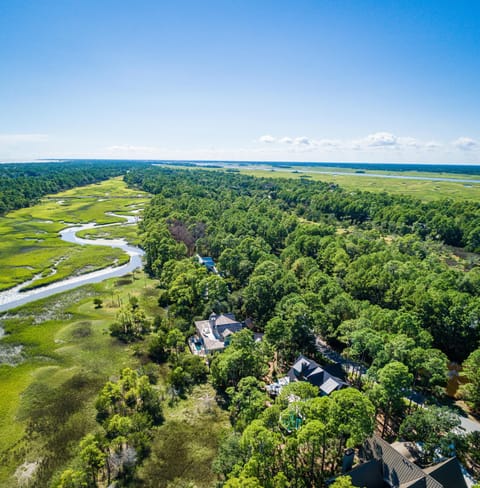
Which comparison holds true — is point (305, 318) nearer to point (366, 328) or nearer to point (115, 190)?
point (366, 328)

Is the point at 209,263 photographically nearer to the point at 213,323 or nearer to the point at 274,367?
the point at 213,323

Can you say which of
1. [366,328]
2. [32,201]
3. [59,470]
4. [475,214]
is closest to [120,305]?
[59,470]

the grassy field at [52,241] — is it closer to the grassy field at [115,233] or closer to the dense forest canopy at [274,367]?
the grassy field at [115,233]

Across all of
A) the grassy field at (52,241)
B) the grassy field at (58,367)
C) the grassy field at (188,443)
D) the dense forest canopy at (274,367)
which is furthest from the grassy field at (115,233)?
the grassy field at (188,443)

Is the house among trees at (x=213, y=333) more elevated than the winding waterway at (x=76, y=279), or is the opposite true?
the house among trees at (x=213, y=333)

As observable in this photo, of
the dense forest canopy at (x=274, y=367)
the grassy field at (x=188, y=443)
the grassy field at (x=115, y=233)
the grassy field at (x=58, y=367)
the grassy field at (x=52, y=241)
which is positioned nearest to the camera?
the dense forest canopy at (x=274, y=367)

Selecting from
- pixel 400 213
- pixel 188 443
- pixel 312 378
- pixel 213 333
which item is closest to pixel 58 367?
pixel 213 333

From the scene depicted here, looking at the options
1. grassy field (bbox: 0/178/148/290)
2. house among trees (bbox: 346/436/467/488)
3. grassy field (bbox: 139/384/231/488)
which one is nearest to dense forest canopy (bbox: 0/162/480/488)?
grassy field (bbox: 139/384/231/488)
